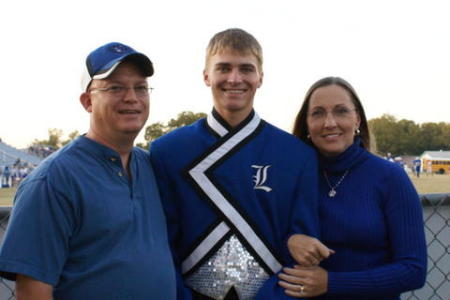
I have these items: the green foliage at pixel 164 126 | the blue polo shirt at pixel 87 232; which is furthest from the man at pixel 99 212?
the green foliage at pixel 164 126

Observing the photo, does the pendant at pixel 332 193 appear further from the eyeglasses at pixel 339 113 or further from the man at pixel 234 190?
the eyeglasses at pixel 339 113

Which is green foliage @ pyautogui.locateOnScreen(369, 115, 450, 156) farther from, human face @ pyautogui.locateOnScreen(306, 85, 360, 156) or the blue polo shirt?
the blue polo shirt

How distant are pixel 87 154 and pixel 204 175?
62 cm

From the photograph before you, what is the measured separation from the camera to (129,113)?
239 cm

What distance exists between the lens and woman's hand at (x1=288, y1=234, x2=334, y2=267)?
2.47 m

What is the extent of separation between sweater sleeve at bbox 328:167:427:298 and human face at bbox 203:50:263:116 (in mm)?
877

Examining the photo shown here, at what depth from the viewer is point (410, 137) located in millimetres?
109000

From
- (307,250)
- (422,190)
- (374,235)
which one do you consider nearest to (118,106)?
(307,250)

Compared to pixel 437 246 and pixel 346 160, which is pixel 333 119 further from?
pixel 437 246

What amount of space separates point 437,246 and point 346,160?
1.00m

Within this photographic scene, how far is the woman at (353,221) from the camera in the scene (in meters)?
2.55

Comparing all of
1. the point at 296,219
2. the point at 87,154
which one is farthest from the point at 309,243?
the point at 87,154

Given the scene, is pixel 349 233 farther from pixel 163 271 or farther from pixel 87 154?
pixel 87 154

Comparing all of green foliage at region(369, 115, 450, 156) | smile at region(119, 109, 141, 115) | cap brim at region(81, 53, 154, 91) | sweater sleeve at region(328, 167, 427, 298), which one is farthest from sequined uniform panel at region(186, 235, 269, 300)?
green foliage at region(369, 115, 450, 156)
